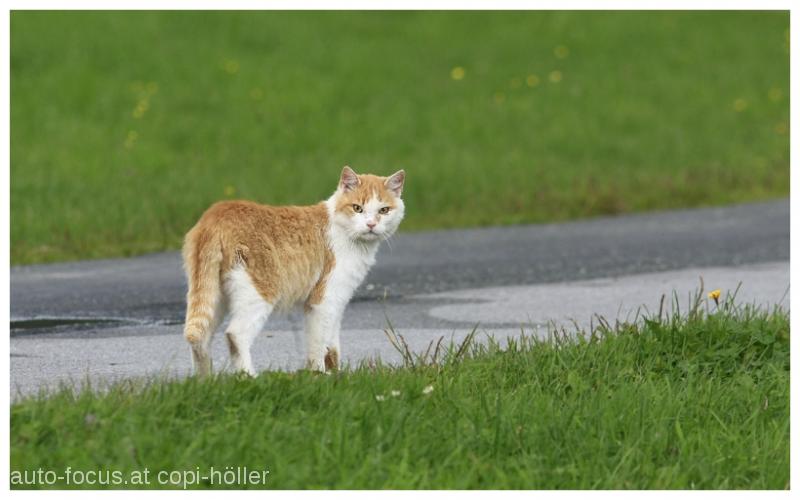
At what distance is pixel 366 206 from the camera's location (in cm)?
752

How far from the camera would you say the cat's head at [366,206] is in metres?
7.48

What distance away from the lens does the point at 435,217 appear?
14539 mm

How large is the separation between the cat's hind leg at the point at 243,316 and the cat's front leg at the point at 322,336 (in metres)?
0.47

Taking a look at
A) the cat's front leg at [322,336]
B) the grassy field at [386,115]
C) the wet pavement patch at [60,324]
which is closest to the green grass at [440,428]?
the cat's front leg at [322,336]

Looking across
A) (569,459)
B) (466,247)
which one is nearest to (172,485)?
(569,459)

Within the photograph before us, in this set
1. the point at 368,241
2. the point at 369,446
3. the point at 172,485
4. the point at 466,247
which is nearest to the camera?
the point at 172,485

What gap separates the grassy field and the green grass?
6.50 m

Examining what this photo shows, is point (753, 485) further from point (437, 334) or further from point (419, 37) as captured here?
point (419, 37)

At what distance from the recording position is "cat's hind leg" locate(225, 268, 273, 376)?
6.80 metres

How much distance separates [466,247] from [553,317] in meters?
3.42

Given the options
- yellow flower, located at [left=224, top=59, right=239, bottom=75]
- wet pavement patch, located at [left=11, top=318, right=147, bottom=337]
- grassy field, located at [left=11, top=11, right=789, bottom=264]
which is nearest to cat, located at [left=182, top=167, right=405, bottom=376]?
wet pavement patch, located at [left=11, top=318, right=147, bottom=337]

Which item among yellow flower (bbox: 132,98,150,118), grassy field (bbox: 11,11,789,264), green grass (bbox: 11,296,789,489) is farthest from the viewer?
yellow flower (bbox: 132,98,150,118)

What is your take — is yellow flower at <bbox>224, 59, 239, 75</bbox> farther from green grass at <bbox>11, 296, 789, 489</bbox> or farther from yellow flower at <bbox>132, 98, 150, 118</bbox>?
green grass at <bbox>11, 296, 789, 489</bbox>

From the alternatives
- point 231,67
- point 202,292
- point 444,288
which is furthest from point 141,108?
point 202,292
